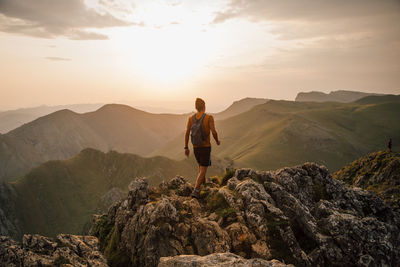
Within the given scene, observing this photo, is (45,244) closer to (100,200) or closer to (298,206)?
(298,206)

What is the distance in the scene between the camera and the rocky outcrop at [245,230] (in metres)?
9.70

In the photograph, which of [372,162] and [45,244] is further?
[372,162]

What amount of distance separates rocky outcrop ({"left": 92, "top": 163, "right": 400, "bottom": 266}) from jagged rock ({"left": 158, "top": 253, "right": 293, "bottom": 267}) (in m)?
2.14

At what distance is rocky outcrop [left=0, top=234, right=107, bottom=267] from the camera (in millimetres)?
9227

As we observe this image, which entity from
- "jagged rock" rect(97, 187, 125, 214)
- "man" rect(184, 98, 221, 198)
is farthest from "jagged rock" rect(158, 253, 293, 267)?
"jagged rock" rect(97, 187, 125, 214)

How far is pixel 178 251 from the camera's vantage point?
32.3 feet

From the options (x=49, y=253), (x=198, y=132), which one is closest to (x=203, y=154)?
(x=198, y=132)

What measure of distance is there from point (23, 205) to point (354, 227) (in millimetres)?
151261

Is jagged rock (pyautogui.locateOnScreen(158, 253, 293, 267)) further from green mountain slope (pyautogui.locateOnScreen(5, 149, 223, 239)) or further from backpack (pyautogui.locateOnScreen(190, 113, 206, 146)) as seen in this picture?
green mountain slope (pyautogui.locateOnScreen(5, 149, 223, 239))

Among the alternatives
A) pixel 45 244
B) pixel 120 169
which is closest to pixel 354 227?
pixel 45 244

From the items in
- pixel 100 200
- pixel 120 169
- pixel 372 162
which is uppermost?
pixel 372 162

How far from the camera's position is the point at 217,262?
7.16 meters

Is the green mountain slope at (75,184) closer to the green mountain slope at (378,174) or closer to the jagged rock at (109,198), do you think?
the jagged rock at (109,198)

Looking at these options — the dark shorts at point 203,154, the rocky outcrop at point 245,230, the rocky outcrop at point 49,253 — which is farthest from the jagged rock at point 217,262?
the dark shorts at point 203,154
